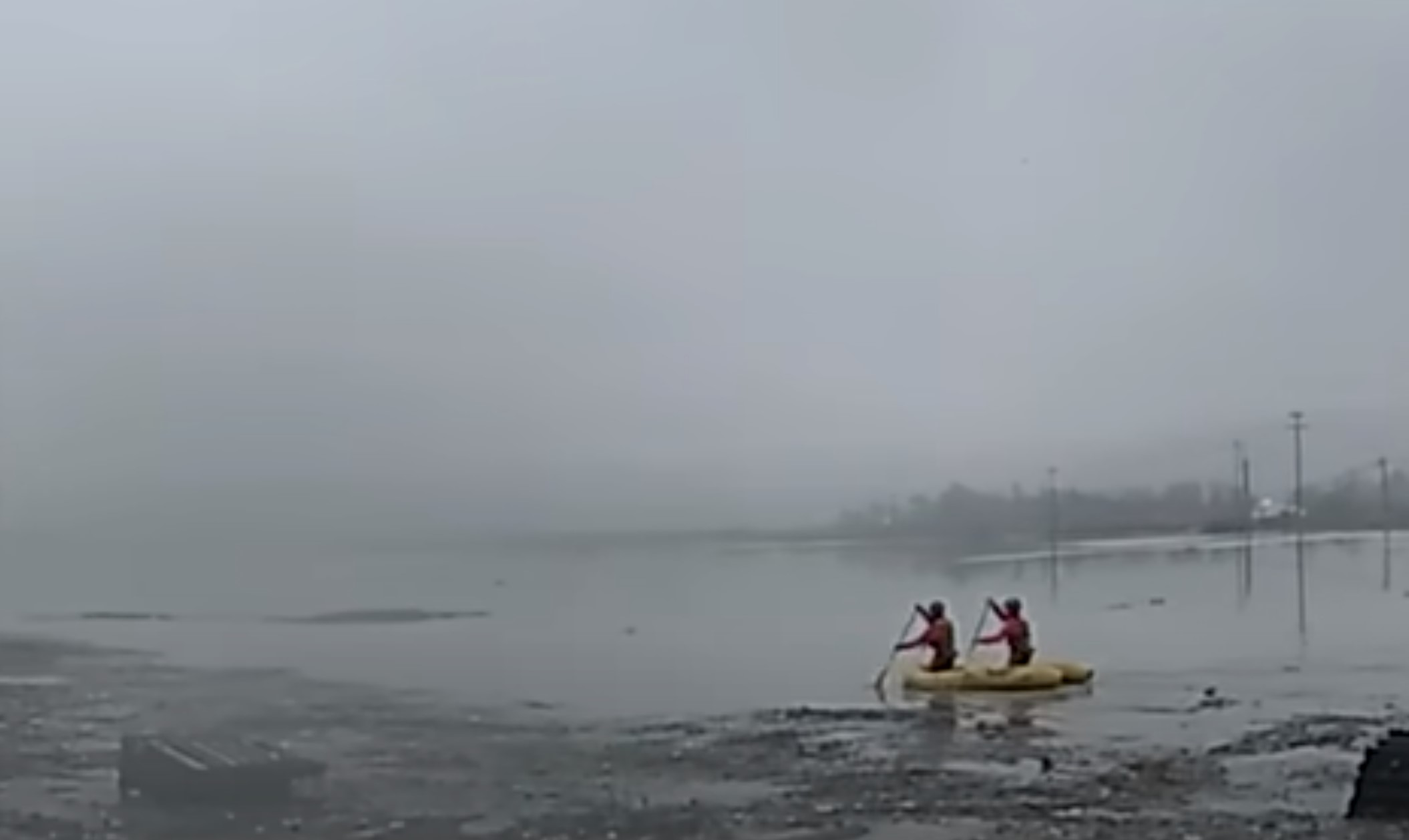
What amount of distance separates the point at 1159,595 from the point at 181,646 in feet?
89.7

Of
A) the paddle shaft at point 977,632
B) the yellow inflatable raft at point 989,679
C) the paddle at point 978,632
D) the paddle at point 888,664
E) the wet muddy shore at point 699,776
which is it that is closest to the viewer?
the wet muddy shore at point 699,776

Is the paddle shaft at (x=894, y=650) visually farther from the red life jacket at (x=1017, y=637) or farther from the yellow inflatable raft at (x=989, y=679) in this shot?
the red life jacket at (x=1017, y=637)

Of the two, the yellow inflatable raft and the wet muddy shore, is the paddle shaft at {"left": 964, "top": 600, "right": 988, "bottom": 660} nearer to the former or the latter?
the yellow inflatable raft

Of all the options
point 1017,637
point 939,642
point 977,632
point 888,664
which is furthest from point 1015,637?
point 977,632

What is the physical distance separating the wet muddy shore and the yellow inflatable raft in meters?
1.64

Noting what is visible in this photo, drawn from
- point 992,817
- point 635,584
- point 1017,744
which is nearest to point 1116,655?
point 1017,744

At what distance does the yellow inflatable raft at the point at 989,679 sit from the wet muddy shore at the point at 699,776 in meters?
1.64

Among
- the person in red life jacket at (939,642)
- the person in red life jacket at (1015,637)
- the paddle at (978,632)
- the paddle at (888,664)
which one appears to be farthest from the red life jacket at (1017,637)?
the paddle at (978,632)

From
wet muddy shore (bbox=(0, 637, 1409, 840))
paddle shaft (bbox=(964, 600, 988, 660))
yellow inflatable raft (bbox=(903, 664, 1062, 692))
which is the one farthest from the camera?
paddle shaft (bbox=(964, 600, 988, 660))

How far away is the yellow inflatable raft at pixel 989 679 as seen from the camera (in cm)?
2764

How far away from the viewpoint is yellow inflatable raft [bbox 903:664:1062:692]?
90.7 ft

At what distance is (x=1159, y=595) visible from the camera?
55000 mm

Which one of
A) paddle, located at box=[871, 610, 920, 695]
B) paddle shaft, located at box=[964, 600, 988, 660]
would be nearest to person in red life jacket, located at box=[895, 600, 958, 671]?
paddle, located at box=[871, 610, 920, 695]

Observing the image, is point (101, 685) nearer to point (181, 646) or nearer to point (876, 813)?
point (181, 646)
